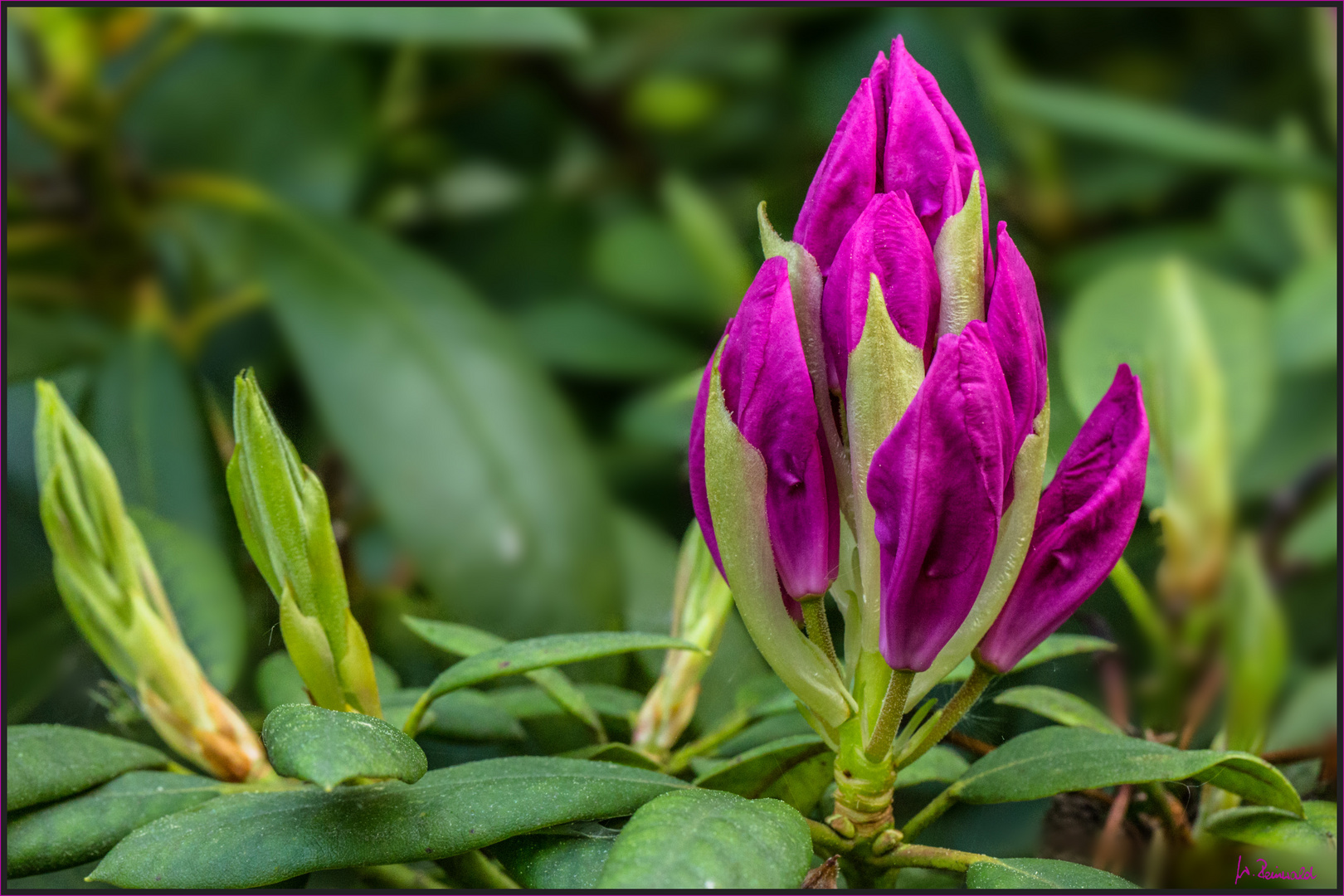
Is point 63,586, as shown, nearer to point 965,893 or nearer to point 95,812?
point 95,812

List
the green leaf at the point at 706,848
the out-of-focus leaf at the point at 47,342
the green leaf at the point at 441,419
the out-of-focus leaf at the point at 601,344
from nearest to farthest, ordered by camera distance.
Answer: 1. the green leaf at the point at 706,848
2. the out-of-focus leaf at the point at 47,342
3. the green leaf at the point at 441,419
4. the out-of-focus leaf at the point at 601,344

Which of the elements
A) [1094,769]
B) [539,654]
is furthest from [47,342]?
[1094,769]

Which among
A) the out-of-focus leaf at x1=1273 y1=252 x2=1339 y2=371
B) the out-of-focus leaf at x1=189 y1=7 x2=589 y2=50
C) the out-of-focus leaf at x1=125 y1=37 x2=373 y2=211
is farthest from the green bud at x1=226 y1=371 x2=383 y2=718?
the out-of-focus leaf at x1=125 y1=37 x2=373 y2=211

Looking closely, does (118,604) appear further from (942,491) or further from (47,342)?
(47,342)

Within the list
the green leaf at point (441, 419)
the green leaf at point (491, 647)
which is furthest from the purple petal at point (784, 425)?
the green leaf at point (441, 419)

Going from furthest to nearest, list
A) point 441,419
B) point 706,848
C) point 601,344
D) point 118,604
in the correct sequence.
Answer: point 601,344
point 441,419
point 118,604
point 706,848

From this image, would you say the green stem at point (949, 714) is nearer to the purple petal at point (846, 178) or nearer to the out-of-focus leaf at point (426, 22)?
the purple petal at point (846, 178)
